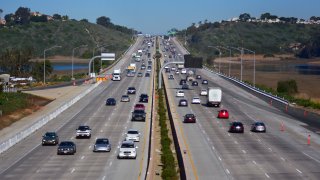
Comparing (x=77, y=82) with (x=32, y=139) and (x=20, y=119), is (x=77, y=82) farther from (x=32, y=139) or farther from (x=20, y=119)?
(x=32, y=139)

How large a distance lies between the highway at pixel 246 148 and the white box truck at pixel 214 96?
140 cm

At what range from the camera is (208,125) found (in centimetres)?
6200

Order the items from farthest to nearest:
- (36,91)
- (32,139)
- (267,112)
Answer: (36,91)
(267,112)
(32,139)

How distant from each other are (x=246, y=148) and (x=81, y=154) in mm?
10440

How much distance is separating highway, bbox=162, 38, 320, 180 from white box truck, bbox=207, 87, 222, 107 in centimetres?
140

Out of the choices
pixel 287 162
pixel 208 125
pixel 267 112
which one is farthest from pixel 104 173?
pixel 267 112

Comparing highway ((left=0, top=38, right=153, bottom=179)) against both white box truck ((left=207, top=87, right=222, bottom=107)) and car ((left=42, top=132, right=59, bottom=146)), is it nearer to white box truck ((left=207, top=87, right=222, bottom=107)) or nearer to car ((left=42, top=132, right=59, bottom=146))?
car ((left=42, top=132, right=59, bottom=146))

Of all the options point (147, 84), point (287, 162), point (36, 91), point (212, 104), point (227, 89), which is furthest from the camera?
point (147, 84)

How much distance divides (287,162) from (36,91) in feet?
223

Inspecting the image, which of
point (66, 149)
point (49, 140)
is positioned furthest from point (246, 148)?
point (49, 140)

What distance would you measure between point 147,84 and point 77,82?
13.4m

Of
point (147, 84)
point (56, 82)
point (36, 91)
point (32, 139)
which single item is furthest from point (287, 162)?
point (56, 82)

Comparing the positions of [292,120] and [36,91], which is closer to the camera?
[292,120]

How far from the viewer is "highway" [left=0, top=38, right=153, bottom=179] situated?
36.7m
